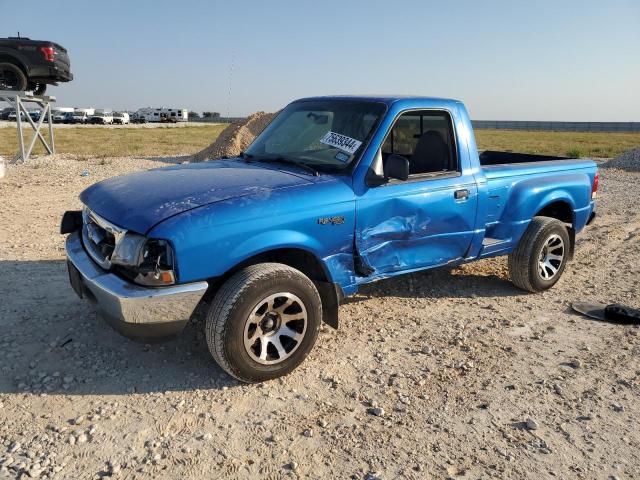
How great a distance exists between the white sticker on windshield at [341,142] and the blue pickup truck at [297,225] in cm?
1

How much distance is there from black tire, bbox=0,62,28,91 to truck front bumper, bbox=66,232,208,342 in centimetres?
1402

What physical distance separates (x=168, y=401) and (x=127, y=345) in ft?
2.75

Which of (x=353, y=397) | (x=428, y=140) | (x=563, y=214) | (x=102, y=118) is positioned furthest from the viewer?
(x=102, y=118)

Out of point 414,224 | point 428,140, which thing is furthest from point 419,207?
point 428,140

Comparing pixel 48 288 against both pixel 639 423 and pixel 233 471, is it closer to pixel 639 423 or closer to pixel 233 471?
pixel 233 471

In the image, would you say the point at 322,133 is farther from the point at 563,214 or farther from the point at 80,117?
the point at 80,117

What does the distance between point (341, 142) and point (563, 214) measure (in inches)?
118

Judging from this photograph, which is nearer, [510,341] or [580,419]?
[580,419]

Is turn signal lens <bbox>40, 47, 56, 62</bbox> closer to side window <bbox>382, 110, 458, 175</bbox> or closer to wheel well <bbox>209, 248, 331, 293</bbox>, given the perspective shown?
side window <bbox>382, 110, 458, 175</bbox>

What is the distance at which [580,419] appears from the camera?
315cm

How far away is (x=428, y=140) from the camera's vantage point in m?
4.71

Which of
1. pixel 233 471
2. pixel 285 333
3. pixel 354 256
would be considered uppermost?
pixel 354 256

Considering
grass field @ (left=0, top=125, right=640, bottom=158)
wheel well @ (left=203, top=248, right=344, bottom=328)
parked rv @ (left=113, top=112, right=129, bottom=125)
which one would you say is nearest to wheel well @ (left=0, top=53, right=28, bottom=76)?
grass field @ (left=0, top=125, right=640, bottom=158)

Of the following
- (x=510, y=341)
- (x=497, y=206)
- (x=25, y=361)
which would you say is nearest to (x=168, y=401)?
(x=25, y=361)
